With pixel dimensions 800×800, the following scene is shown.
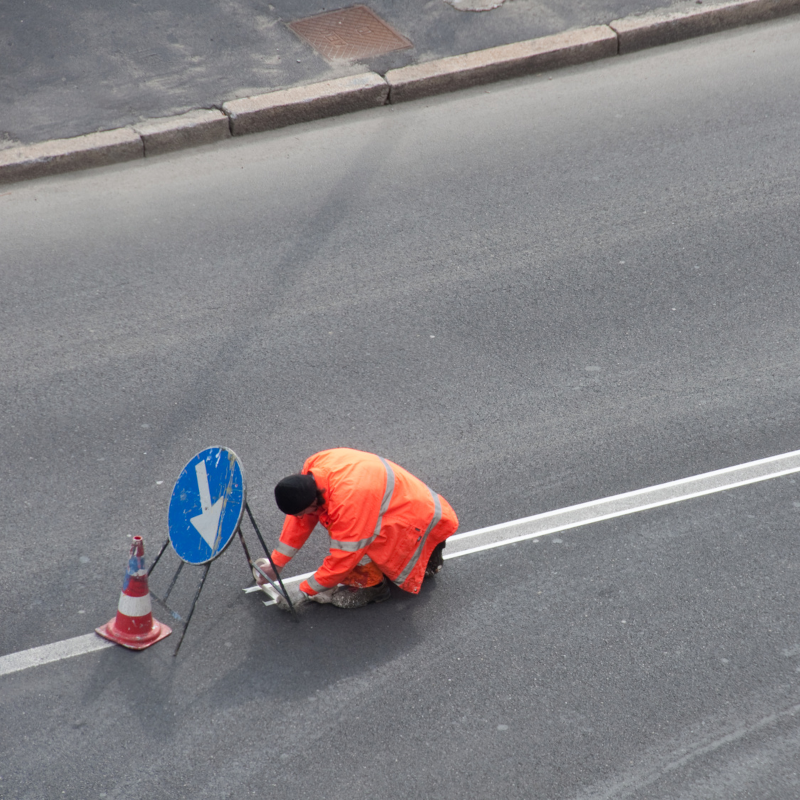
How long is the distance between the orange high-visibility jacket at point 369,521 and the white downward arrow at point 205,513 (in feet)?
1.70

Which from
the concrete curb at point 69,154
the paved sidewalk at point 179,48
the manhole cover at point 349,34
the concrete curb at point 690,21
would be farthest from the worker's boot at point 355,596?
the concrete curb at point 690,21

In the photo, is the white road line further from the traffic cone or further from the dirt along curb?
the dirt along curb

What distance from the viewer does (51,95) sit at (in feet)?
32.2

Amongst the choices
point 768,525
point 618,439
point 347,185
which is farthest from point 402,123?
point 768,525

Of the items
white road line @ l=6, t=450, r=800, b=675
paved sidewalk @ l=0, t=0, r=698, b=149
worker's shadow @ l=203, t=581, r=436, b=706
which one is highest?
paved sidewalk @ l=0, t=0, r=698, b=149

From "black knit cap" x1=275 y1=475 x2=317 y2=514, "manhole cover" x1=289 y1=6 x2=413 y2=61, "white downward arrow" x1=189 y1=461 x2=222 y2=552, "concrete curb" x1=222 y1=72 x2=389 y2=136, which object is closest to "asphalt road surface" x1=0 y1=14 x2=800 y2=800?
"concrete curb" x1=222 y1=72 x2=389 y2=136

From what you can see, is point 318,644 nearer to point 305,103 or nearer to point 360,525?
point 360,525

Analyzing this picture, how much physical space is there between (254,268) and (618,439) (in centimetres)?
301

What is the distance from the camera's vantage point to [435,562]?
5.96 meters

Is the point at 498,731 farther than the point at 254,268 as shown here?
No

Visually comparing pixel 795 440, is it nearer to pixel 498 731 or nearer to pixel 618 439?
pixel 618 439

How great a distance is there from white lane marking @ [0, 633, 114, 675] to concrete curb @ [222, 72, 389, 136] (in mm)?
5466

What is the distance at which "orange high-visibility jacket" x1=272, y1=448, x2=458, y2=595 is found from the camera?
556 centimetres

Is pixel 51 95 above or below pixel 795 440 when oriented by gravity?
above
